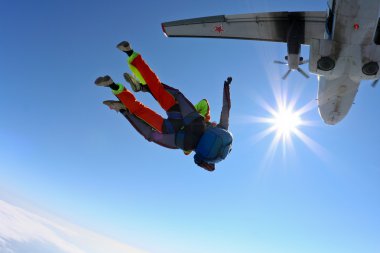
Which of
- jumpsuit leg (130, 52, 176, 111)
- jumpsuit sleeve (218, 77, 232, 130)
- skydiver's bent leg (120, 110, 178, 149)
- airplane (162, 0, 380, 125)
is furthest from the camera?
airplane (162, 0, 380, 125)

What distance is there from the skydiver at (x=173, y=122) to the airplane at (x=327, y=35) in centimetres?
686

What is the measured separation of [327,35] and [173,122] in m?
9.33

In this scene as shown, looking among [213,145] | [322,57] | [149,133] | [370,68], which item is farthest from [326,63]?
[149,133]

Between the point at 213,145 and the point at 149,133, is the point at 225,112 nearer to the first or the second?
the point at 213,145

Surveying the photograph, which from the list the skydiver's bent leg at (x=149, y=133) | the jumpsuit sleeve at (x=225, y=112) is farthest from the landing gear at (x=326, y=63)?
the skydiver's bent leg at (x=149, y=133)

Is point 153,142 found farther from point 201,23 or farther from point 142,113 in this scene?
point 201,23

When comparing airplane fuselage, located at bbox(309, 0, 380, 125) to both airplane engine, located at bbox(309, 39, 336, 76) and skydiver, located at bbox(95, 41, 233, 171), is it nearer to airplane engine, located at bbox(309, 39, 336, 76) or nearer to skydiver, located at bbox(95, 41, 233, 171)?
airplane engine, located at bbox(309, 39, 336, 76)

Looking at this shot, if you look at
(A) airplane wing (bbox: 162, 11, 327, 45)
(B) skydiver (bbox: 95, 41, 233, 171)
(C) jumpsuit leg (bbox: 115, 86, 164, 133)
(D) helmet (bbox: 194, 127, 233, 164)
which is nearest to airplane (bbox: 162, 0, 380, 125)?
(A) airplane wing (bbox: 162, 11, 327, 45)

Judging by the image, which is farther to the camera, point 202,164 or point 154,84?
point 202,164

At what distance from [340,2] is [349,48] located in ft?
6.23

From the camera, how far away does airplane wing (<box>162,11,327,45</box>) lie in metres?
14.0

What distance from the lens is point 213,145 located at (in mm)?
5566

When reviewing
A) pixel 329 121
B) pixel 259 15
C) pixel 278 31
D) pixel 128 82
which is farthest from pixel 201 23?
pixel 128 82

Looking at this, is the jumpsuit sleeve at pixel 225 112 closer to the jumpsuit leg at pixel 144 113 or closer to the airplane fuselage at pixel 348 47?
the jumpsuit leg at pixel 144 113
